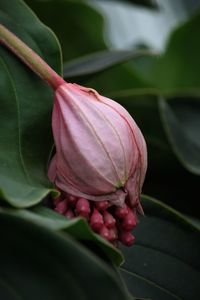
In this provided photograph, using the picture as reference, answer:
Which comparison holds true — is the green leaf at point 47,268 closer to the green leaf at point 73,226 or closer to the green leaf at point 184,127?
the green leaf at point 73,226

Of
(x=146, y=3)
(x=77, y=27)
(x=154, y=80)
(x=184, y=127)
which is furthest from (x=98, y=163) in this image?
(x=154, y=80)

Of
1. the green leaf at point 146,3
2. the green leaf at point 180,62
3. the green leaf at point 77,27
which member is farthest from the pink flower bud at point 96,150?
the green leaf at point 180,62

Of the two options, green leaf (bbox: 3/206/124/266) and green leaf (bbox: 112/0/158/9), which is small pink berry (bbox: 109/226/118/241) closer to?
green leaf (bbox: 3/206/124/266)

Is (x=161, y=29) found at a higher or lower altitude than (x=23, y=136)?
lower

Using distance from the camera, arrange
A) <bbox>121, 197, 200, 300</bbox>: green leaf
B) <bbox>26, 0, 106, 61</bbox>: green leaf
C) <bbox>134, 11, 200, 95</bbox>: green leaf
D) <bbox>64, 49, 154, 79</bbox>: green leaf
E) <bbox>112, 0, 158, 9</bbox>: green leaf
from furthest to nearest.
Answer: <bbox>134, 11, 200, 95</bbox>: green leaf → <bbox>26, 0, 106, 61</bbox>: green leaf → <bbox>112, 0, 158, 9</bbox>: green leaf → <bbox>64, 49, 154, 79</bbox>: green leaf → <bbox>121, 197, 200, 300</bbox>: green leaf

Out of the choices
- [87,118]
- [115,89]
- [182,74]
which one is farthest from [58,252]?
[182,74]

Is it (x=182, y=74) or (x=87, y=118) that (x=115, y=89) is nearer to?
(x=182, y=74)

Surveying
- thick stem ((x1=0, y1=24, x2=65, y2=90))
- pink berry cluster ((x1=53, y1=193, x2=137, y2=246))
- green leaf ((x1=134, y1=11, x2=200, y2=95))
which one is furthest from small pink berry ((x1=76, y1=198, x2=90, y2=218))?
green leaf ((x1=134, y1=11, x2=200, y2=95))
